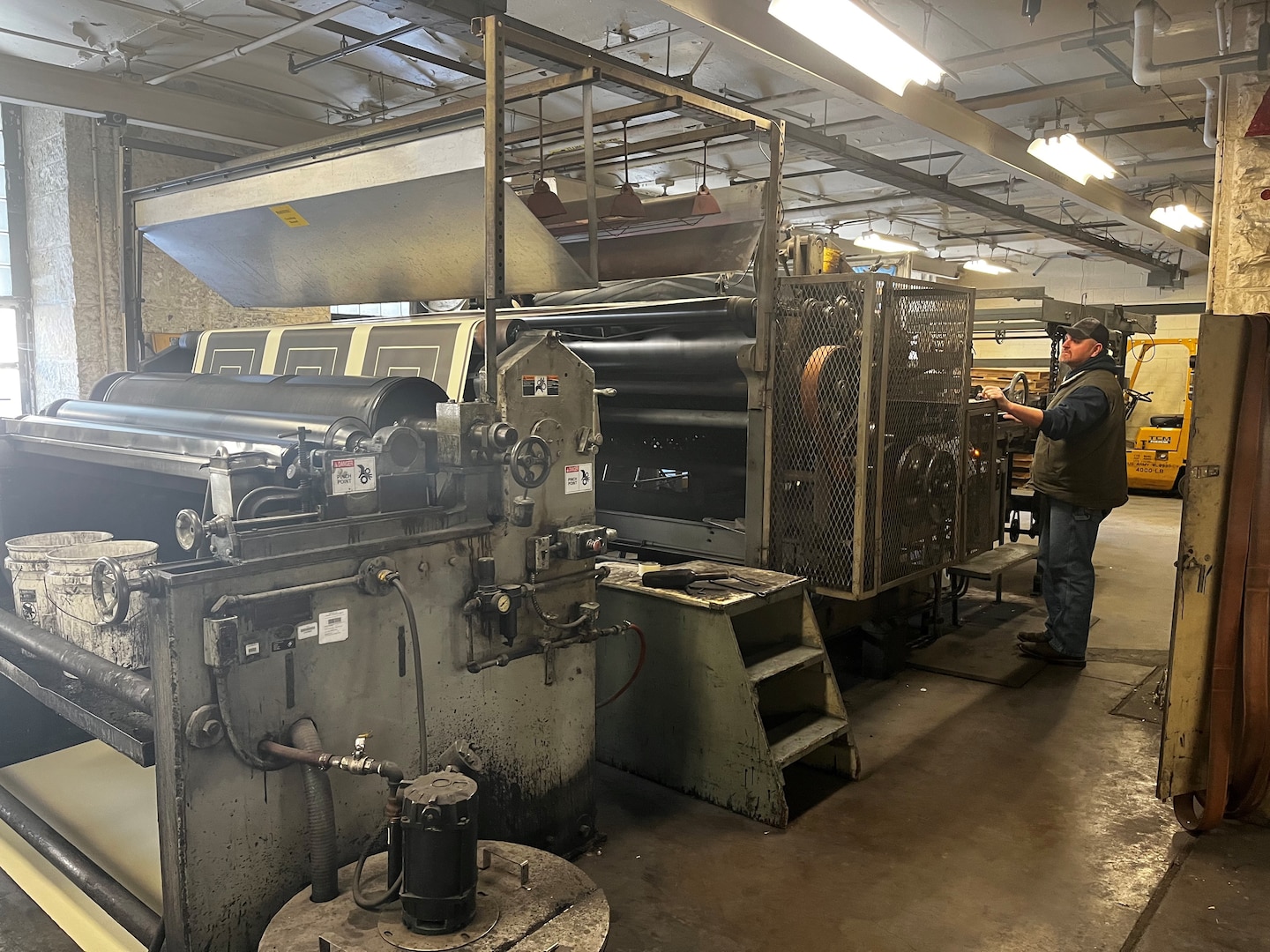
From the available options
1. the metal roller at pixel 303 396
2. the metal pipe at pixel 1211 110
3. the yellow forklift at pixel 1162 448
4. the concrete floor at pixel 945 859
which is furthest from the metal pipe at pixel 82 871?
the yellow forklift at pixel 1162 448

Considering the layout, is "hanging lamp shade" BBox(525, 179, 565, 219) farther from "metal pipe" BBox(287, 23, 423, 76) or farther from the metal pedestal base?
the metal pedestal base

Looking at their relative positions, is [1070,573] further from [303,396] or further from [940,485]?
[303,396]

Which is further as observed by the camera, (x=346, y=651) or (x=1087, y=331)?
(x=1087, y=331)

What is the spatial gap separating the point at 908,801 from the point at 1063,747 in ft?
2.54

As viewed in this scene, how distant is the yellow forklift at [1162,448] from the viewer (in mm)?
9070

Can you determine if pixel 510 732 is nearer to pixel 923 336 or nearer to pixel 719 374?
pixel 719 374

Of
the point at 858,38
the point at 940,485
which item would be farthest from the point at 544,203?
the point at 940,485

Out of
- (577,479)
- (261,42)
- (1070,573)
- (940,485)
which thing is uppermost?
(261,42)

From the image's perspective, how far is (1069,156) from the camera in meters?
5.02

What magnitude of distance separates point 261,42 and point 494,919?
4346mm

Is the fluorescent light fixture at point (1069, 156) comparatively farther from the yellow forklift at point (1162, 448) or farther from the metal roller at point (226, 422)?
the yellow forklift at point (1162, 448)

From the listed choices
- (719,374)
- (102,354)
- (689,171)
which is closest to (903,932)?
(719,374)

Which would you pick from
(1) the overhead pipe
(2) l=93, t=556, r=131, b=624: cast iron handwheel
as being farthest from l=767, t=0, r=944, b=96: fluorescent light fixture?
(2) l=93, t=556, r=131, b=624: cast iron handwheel

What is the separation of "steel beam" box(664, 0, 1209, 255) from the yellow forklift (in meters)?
2.30
